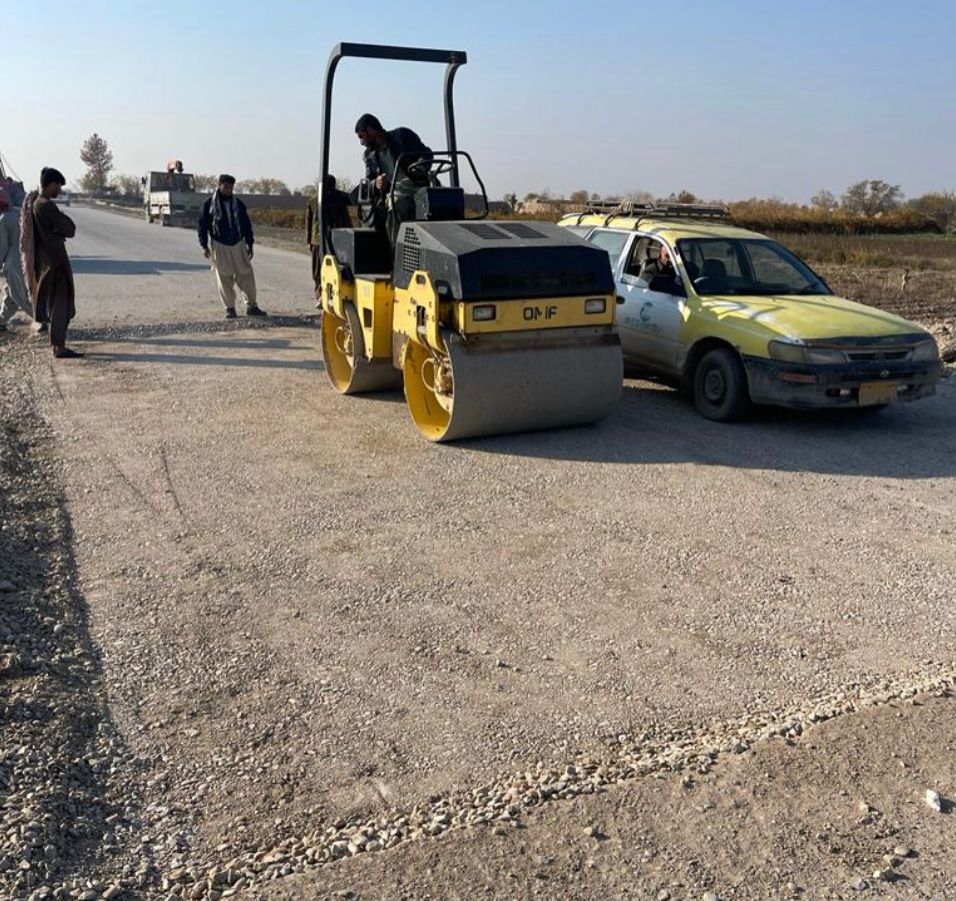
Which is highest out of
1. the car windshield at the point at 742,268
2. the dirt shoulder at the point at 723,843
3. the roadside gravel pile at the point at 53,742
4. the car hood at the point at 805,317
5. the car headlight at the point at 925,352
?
the car windshield at the point at 742,268

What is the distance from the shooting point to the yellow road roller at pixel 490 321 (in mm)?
7180

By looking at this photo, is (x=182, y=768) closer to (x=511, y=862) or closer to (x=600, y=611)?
(x=511, y=862)

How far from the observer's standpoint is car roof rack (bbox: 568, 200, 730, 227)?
1057 centimetres

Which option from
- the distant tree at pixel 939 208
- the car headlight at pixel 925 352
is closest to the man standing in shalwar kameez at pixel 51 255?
the car headlight at pixel 925 352

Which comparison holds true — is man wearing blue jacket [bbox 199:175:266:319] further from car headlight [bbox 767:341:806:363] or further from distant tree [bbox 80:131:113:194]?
distant tree [bbox 80:131:113:194]

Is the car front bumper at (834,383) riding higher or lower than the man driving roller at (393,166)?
lower

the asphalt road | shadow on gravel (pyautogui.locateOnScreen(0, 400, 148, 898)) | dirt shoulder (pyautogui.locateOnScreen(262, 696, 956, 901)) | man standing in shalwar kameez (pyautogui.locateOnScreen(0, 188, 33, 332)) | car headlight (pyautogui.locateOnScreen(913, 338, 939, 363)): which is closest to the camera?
dirt shoulder (pyautogui.locateOnScreen(262, 696, 956, 901))

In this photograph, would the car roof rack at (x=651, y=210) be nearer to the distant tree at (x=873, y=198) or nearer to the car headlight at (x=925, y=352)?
the car headlight at (x=925, y=352)

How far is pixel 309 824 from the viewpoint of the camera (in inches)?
129

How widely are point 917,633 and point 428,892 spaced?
Answer: 2844 mm

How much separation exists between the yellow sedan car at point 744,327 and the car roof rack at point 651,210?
16 cm

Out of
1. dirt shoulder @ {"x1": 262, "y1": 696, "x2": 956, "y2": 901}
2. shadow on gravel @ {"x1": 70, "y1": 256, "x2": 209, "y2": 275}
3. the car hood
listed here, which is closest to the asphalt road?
shadow on gravel @ {"x1": 70, "y1": 256, "x2": 209, "y2": 275}

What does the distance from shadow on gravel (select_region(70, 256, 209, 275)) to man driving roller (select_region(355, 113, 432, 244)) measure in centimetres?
1276

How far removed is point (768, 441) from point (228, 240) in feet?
27.7
